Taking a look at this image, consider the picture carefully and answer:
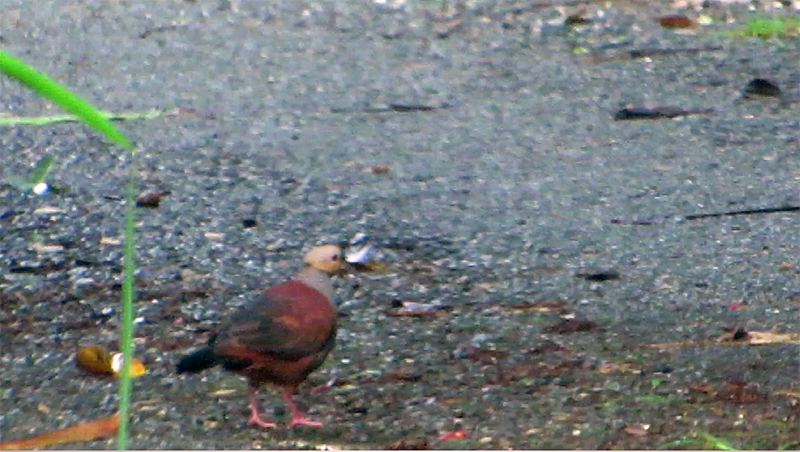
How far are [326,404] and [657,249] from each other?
1549mm

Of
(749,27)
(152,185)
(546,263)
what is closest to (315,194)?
(152,185)

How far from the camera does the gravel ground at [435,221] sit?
9.53ft

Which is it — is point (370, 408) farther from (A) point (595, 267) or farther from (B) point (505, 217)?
(B) point (505, 217)

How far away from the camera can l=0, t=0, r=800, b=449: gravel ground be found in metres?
2.90

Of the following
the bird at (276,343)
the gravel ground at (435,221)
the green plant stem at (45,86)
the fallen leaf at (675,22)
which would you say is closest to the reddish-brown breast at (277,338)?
the bird at (276,343)

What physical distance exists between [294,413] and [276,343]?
0.65 feet

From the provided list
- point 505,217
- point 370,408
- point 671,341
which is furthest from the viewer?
Result: point 505,217

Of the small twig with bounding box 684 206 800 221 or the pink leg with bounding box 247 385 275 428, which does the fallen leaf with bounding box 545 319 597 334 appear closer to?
the pink leg with bounding box 247 385 275 428

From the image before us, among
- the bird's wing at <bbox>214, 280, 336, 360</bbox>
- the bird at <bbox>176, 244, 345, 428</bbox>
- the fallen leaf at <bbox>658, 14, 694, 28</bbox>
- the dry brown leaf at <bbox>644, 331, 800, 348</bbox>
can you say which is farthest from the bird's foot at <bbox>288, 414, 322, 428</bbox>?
the fallen leaf at <bbox>658, 14, 694, 28</bbox>

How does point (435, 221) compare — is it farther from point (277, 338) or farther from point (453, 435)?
point (453, 435)

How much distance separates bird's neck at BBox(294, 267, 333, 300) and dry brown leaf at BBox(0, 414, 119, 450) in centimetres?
66

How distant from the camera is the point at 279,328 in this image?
2.85 meters

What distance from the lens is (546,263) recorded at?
3.97 m

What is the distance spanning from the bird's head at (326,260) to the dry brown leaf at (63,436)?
36.4 inches
